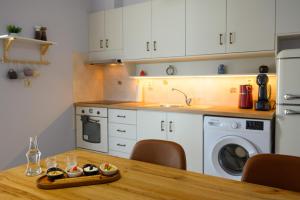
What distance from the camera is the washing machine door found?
2.59 m

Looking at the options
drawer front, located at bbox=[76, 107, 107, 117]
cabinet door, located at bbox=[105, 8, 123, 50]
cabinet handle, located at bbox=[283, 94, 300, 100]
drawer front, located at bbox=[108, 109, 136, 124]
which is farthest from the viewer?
cabinet door, located at bbox=[105, 8, 123, 50]

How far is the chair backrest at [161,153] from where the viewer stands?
4.95 feet

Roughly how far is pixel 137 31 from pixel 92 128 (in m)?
1.46

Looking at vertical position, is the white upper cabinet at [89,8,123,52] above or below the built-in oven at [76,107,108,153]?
above

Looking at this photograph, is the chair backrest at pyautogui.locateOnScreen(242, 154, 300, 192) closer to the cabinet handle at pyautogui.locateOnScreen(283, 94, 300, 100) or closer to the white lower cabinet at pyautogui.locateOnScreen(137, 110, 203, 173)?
the cabinet handle at pyautogui.locateOnScreen(283, 94, 300, 100)

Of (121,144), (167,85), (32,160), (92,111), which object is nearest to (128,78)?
(167,85)

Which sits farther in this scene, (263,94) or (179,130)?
(179,130)

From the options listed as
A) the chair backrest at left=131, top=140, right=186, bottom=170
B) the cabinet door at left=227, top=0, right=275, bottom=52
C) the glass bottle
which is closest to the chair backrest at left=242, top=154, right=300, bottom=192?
the chair backrest at left=131, top=140, right=186, bottom=170

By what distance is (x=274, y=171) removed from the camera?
1238 millimetres

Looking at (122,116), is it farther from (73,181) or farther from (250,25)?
(73,181)

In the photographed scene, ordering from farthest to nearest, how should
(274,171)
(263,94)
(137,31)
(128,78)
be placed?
(128,78) → (137,31) → (263,94) → (274,171)

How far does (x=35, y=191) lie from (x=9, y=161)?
2.27 meters

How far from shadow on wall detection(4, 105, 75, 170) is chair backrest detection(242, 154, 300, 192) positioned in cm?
275

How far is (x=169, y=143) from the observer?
5.21 ft
